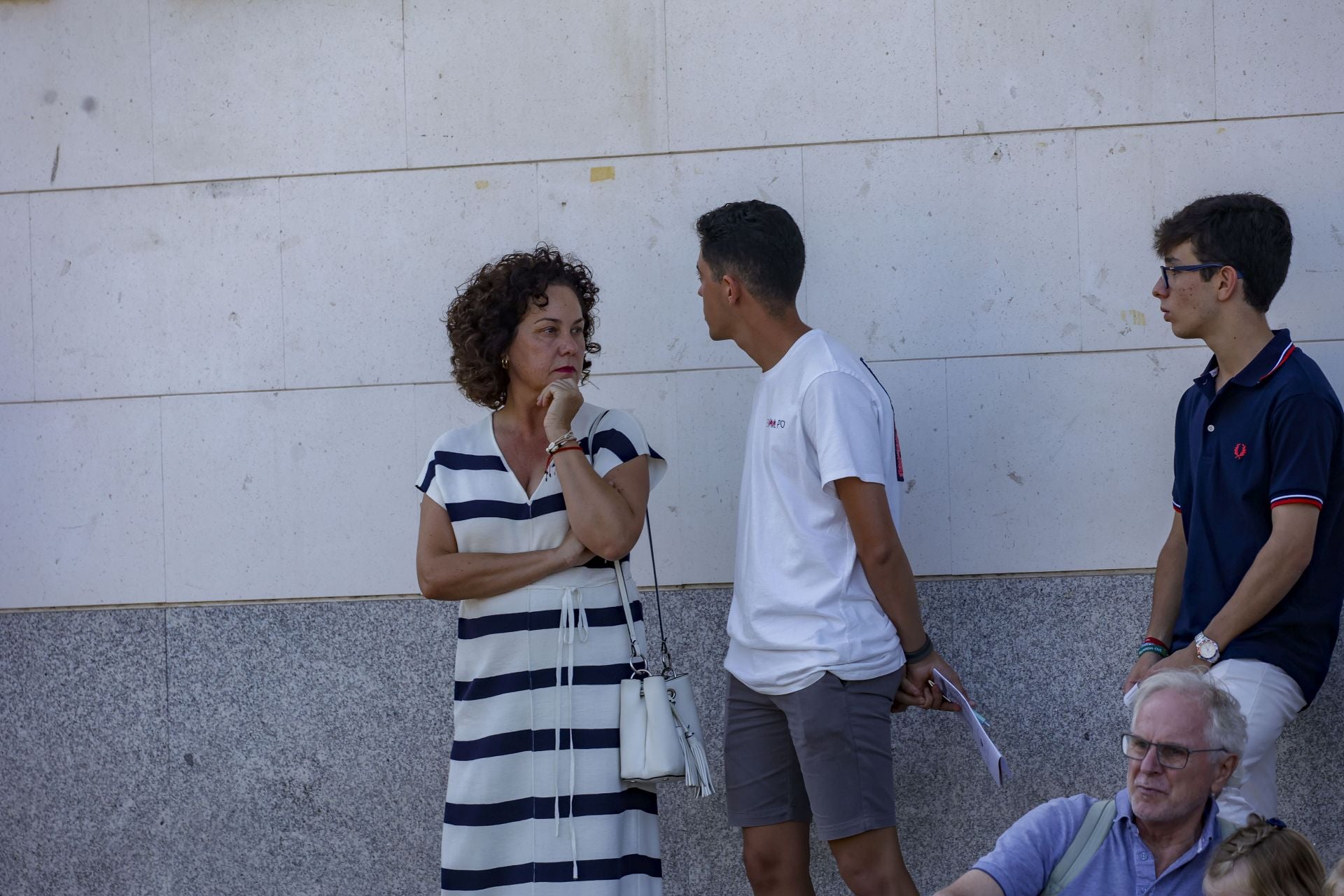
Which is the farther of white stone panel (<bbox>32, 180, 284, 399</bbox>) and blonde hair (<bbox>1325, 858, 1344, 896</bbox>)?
white stone panel (<bbox>32, 180, 284, 399</bbox>)

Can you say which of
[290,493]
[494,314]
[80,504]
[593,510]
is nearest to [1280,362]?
[593,510]

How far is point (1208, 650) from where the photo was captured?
3.22 m

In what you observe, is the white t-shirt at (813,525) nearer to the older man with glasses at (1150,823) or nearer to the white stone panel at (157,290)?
the older man with glasses at (1150,823)

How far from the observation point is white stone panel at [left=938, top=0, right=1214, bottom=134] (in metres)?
4.18

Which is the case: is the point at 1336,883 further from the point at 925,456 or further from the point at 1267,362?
the point at 925,456

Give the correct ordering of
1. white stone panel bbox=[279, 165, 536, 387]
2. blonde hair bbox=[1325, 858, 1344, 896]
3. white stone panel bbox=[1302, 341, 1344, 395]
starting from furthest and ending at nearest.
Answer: white stone panel bbox=[279, 165, 536, 387] → white stone panel bbox=[1302, 341, 1344, 395] → blonde hair bbox=[1325, 858, 1344, 896]

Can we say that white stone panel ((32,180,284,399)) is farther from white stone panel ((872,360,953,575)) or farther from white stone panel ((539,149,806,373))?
white stone panel ((872,360,953,575))

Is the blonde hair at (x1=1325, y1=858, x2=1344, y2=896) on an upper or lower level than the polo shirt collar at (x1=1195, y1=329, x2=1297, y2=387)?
lower

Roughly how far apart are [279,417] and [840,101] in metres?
2.14

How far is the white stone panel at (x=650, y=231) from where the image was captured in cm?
431

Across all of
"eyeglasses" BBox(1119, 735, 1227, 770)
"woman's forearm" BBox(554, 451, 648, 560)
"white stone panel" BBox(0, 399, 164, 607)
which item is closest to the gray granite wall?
"white stone panel" BBox(0, 399, 164, 607)

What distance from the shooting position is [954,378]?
4.24m

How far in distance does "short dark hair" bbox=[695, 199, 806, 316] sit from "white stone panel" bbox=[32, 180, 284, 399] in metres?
1.80

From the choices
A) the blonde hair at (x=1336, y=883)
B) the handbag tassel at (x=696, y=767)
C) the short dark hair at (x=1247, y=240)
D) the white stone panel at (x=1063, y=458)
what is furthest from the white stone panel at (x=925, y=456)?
the blonde hair at (x=1336, y=883)
